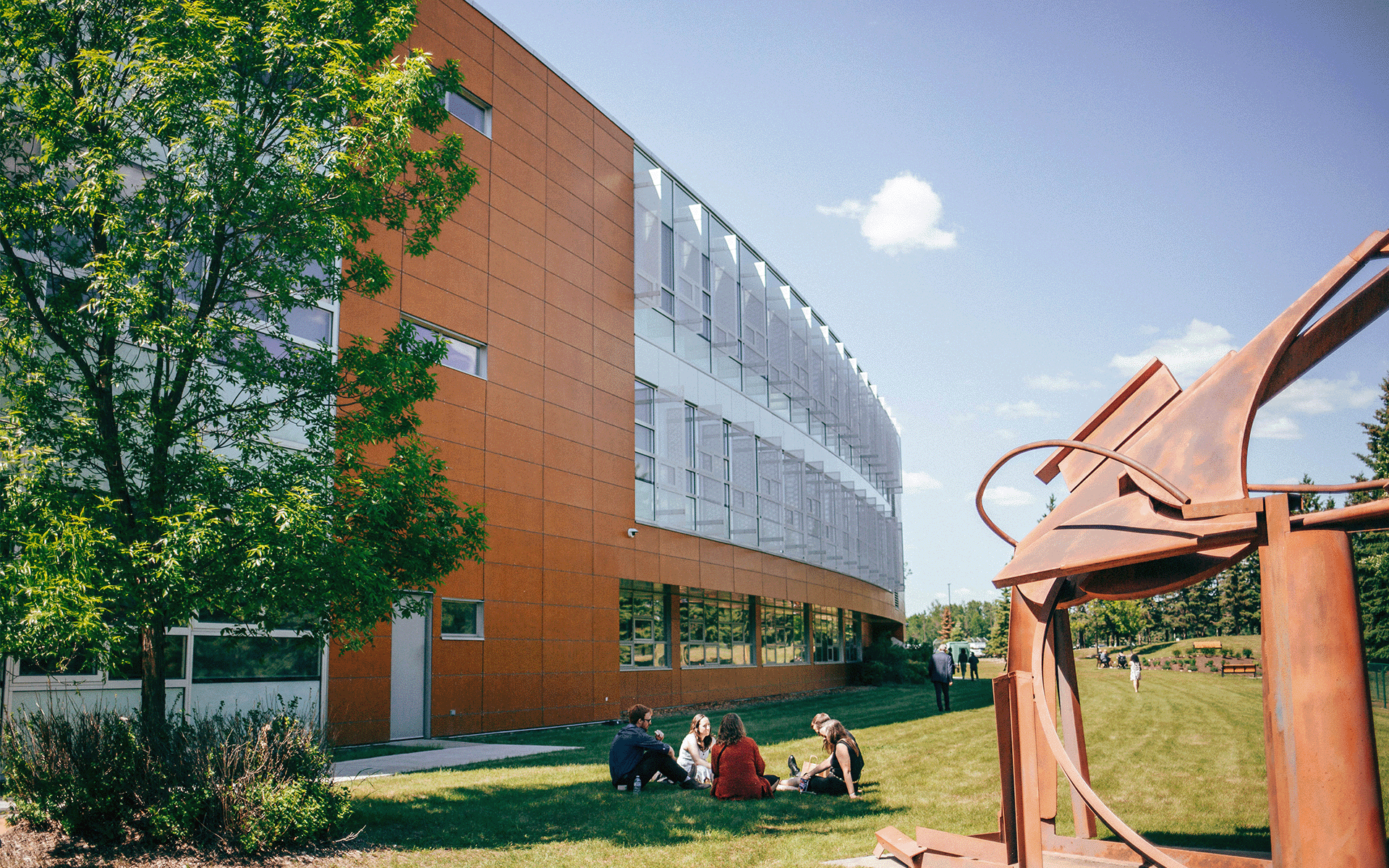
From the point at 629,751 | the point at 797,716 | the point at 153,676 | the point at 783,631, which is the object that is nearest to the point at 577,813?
the point at 629,751

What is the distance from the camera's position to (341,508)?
8836 millimetres

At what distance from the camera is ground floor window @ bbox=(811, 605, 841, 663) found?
4341 cm

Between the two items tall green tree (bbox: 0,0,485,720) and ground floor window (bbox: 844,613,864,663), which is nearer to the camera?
tall green tree (bbox: 0,0,485,720)

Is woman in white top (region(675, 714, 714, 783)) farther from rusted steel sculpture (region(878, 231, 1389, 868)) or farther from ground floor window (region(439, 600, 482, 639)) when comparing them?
ground floor window (region(439, 600, 482, 639))

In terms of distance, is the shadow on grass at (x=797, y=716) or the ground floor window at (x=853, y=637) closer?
the shadow on grass at (x=797, y=716)

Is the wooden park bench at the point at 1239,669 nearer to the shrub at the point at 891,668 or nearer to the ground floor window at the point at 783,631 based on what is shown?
the shrub at the point at 891,668

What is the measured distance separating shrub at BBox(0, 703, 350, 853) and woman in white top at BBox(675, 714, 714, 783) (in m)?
4.70

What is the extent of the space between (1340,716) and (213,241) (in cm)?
923

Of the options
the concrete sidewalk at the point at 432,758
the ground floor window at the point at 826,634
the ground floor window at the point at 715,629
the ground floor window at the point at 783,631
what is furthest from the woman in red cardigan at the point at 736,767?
the ground floor window at the point at 826,634

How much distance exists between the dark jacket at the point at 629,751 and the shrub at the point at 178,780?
3.62m

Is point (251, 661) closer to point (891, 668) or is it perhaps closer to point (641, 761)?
point (641, 761)

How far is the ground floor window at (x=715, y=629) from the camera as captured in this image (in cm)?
3023

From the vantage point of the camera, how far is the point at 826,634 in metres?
44.8

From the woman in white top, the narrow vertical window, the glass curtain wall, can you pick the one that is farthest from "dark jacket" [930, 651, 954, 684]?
the woman in white top
